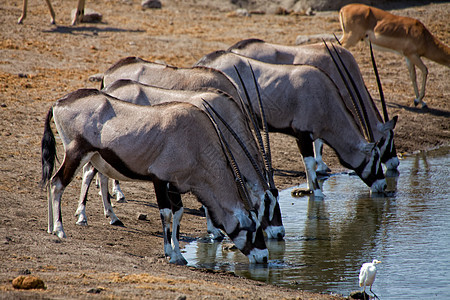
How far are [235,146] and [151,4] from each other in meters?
16.4

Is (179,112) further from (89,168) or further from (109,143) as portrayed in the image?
(89,168)

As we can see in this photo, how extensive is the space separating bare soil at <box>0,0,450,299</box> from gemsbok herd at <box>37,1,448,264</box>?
0.48m

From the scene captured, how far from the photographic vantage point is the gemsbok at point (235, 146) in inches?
312

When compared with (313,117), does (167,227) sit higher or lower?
lower

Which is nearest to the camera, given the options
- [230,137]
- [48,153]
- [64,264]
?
[64,264]

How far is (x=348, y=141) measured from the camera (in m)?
10.2

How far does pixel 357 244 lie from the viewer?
792cm

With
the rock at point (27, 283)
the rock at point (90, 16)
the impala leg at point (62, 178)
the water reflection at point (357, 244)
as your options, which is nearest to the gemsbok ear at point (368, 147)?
the water reflection at point (357, 244)

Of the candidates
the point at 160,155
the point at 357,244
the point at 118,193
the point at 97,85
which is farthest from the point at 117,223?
the point at 97,85

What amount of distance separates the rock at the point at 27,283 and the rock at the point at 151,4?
63.6 feet

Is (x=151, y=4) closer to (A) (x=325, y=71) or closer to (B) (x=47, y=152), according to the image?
(A) (x=325, y=71)

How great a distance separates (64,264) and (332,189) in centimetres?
589

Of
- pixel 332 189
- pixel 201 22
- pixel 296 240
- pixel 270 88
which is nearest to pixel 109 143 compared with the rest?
pixel 296 240

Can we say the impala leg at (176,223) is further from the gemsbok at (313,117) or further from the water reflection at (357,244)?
the gemsbok at (313,117)
